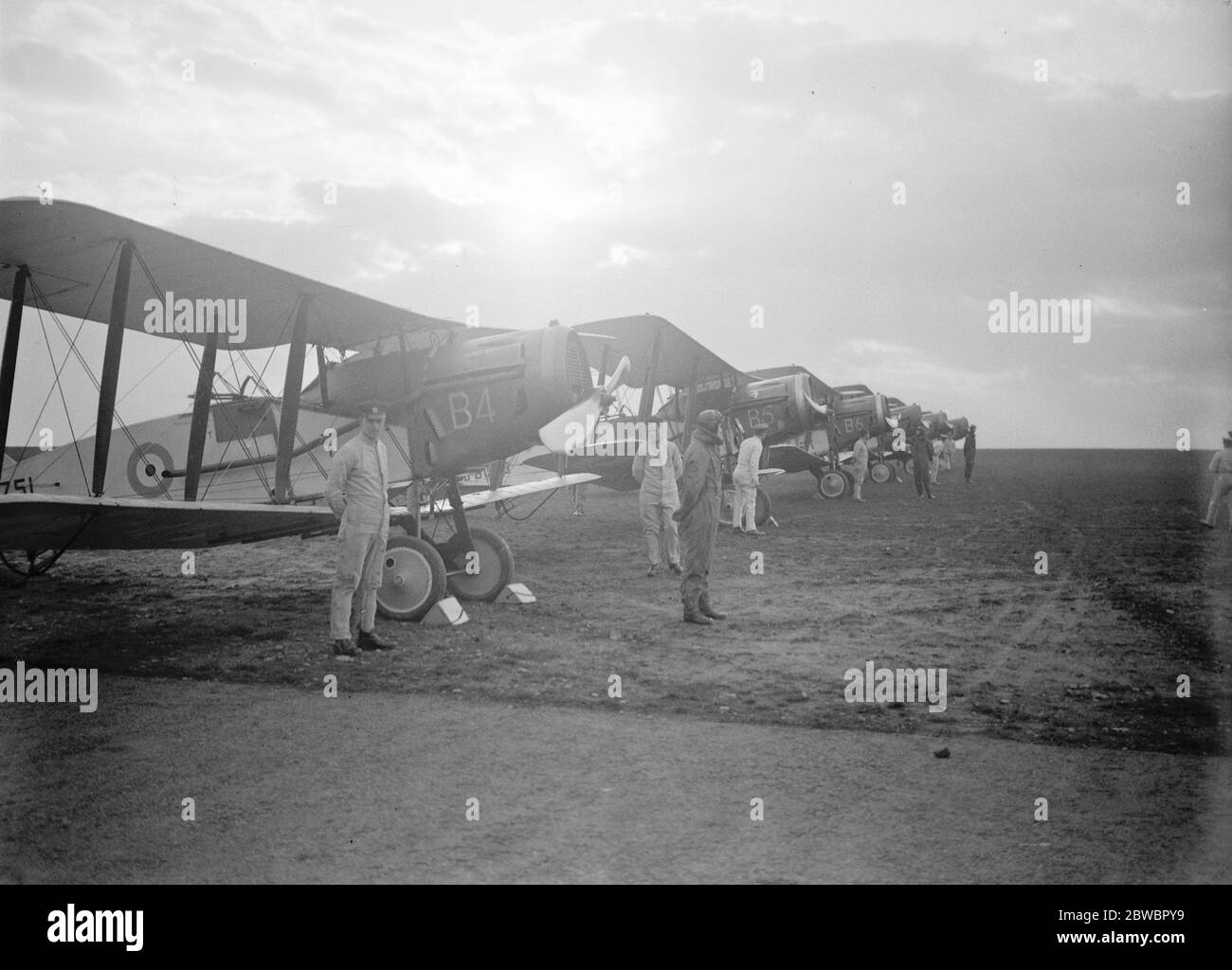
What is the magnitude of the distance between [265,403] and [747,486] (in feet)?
28.1

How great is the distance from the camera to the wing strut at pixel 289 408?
25.0 ft

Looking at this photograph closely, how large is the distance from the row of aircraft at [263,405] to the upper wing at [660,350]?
4.16 metres

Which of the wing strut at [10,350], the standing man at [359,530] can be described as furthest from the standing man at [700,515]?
the wing strut at [10,350]

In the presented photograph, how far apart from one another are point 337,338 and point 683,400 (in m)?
Answer: 10.9

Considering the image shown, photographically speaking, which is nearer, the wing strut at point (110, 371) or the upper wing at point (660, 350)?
the wing strut at point (110, 371)

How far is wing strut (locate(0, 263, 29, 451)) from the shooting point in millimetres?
6327

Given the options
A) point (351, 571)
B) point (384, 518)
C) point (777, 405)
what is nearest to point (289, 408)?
point (384, 518)

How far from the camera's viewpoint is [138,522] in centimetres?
655

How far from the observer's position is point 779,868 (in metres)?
2.95

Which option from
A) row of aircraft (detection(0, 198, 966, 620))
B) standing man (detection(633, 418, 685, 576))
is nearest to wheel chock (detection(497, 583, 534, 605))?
row of aircraft (detection(0, 198, 966, 620))

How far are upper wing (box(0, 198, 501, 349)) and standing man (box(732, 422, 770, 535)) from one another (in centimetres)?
704

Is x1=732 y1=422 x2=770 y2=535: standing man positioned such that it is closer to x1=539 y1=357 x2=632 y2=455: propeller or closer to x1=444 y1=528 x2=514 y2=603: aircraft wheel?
x1=539 y1=357 x2=632 y2=455: propeller

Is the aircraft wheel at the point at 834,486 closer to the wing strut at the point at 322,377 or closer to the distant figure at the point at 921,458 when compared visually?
the distant figure at the point at 921,458

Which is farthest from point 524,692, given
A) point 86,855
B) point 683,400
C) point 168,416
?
point 683,400
